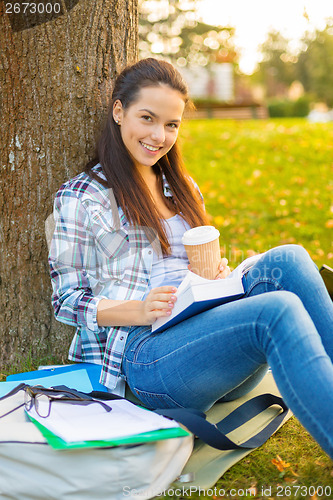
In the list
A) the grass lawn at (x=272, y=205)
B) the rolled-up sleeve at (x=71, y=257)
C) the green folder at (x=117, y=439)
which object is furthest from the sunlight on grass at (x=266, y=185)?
the green folder at (x=117, y=439)

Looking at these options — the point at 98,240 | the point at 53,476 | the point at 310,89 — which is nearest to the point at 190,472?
the point at 53,476

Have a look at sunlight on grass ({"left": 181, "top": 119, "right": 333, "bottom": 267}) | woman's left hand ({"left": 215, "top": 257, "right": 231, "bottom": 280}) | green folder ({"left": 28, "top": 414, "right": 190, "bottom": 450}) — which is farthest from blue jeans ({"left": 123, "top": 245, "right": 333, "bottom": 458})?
sunlight on grass ({"left": 181, "top": 119, "right": 333, "bottom": 267})

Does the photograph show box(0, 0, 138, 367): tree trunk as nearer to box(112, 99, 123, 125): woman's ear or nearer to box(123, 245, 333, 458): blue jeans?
box(112, 99, 123, 125): woman's ear

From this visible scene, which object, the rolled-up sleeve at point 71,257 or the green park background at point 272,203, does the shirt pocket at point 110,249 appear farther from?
the green park background at point 272,203

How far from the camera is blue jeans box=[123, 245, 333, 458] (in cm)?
181

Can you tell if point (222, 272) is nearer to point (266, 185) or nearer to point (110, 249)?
point (110, 249)

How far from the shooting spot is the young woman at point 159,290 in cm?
189

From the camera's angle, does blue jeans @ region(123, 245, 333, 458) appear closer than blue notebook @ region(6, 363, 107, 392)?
Yes

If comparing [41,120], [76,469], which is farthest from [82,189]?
[76,469]

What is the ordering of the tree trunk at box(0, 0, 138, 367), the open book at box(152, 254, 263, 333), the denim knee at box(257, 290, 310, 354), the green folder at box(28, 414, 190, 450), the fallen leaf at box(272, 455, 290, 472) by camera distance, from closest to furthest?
the green folder at box(28, 414, 190, 450) < the denim knee at box(257, 290, 310, 354) < the open book at box(152, 254, 263, 333) < the fallen leaf at box(272, 455, 290, 472) < the tree trunk at box(0, 0, 138, 367)

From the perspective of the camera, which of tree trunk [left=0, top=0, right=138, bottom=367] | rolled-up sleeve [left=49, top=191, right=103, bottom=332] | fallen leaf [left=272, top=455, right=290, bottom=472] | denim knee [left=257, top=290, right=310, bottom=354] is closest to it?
denim knee [left=257, top=290, right=310, bottom=354]

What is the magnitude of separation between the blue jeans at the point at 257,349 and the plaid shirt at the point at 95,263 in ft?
0.38

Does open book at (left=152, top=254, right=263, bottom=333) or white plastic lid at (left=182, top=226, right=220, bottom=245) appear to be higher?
white plastic lid at (left=182, top=226, right=220, bottom=245)

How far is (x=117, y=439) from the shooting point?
1809mm
